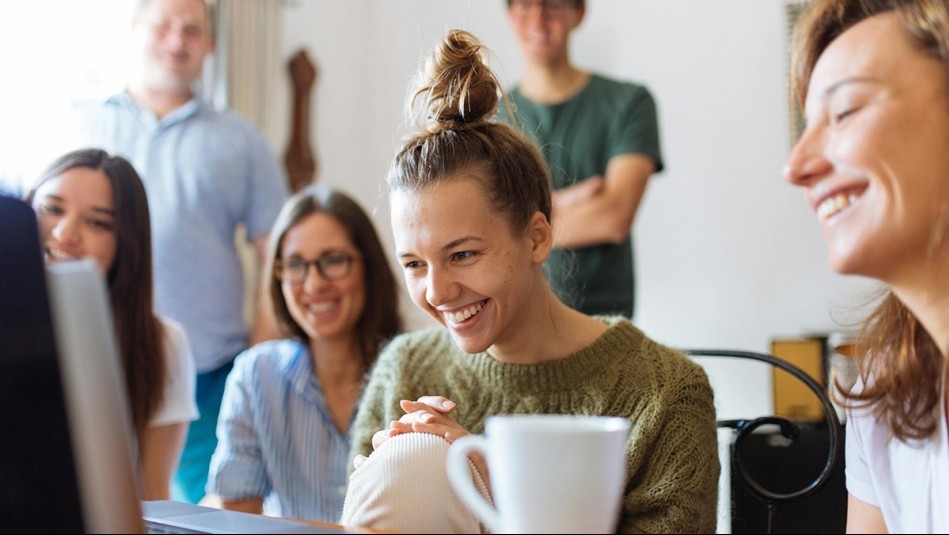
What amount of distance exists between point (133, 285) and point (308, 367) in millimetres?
385

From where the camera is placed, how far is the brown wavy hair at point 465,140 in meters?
1.40

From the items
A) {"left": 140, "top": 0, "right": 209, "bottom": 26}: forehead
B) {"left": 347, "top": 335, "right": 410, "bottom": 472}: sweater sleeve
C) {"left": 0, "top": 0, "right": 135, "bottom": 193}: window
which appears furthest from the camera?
{"left": 0, "top": 0, "right": 135, "bottom": 193}: window

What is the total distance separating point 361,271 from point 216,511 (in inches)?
50.6

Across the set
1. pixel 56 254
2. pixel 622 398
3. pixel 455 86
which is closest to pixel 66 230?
pixel 56 254

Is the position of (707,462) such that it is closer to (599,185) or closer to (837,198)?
(837,198)

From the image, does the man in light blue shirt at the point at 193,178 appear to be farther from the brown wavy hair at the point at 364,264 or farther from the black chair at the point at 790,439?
the black chair at the point at 790,439

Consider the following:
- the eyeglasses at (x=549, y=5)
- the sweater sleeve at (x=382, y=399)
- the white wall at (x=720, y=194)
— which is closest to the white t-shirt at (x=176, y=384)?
the sweater sleeve at (x=382, y=399)

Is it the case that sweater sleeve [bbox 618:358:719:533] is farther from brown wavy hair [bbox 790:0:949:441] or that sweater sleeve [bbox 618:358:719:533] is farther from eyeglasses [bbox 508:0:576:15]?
eyeglasses [bbox 508:0:576:15]

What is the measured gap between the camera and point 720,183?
3.57 meters

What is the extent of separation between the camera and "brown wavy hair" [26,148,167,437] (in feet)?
6.46

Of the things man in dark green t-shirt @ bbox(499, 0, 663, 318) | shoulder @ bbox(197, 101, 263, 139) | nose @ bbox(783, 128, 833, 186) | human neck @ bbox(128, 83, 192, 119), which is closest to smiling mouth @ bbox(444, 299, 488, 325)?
nose @ bbox(783, 128, 833, 186)

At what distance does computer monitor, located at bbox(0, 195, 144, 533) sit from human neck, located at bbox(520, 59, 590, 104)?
6.89 ft

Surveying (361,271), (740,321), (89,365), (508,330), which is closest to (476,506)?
(89,365)

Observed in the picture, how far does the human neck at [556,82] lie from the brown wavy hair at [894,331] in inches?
65.3
